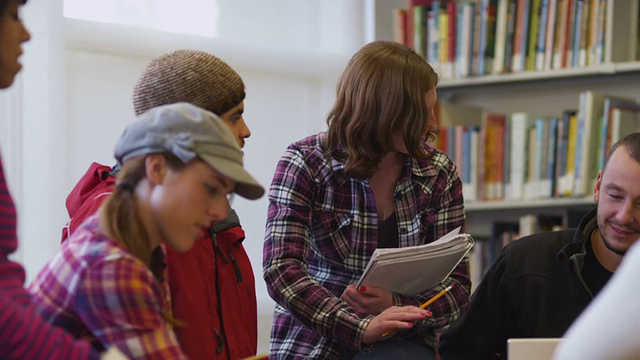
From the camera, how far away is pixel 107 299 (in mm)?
1236

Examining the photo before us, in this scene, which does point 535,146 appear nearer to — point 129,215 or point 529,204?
point 529,204

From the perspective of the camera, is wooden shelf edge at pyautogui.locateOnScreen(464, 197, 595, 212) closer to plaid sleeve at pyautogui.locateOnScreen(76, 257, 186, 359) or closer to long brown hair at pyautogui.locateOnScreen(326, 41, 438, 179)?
long brown hair at pyautogui.locateOnScreen(326, 41, 438, 179)

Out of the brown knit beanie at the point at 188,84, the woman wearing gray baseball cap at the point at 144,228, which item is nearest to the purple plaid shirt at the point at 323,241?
the brown knit beanie at the point at 188,84

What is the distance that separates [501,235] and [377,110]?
173 centimetres

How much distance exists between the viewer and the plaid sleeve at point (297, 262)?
199 cm

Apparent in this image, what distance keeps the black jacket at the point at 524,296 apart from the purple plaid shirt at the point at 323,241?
6 centimetres

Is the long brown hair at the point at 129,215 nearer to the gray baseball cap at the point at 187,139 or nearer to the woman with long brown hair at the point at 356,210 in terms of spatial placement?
the gray baseball cap at the point at 187,139

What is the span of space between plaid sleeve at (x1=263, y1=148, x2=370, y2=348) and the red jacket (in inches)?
4.3

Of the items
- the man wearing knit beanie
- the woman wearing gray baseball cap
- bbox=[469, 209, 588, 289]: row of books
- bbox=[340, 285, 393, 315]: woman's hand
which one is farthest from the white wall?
the woman wearing gray baseball cap

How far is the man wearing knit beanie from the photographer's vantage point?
1723mm

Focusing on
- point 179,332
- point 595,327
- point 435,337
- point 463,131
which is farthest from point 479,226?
point 595,327

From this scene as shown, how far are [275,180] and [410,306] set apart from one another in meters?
0.41

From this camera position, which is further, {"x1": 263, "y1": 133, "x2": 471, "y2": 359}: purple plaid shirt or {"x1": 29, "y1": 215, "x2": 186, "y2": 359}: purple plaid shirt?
{"x1": 263, "y1": 133, "x2": 471, "y2": 359}: purple plaid shirt

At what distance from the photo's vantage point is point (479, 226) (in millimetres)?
3877
